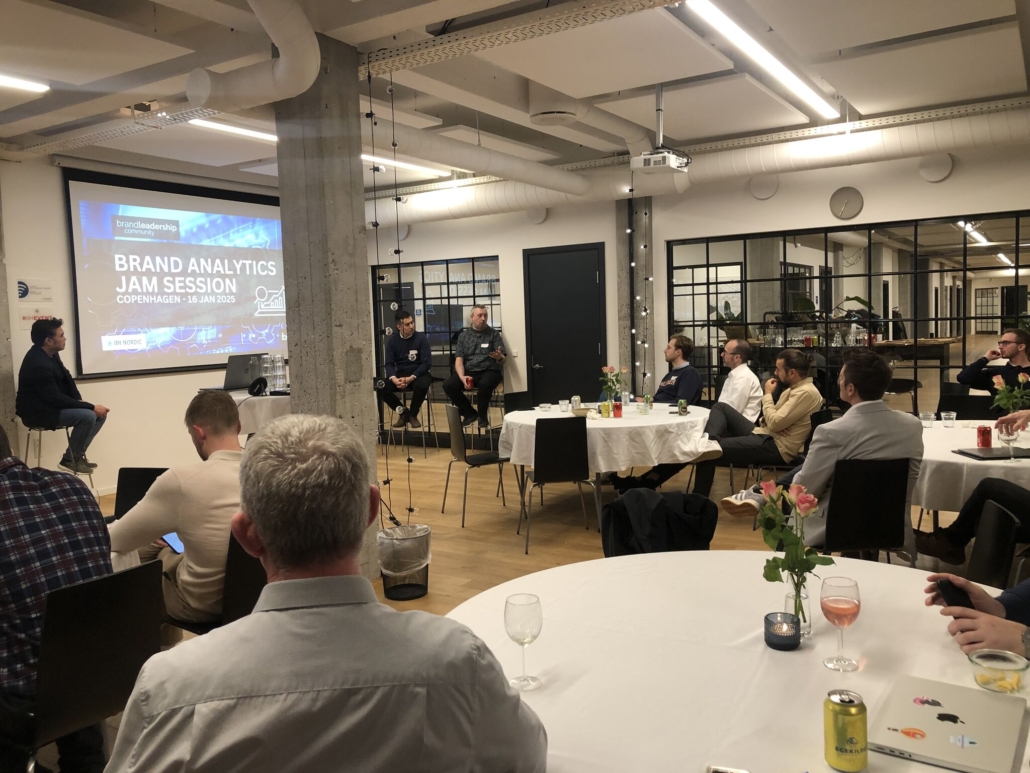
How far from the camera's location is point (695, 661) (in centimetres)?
180

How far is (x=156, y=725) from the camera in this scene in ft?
3.57

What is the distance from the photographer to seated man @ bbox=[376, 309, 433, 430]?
32.1 feet

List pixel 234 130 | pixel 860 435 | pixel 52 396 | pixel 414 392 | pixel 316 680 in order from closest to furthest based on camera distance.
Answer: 1. pixel 316 680
2. pixel 860 435
3. pixel 234 130
4. pixel 52 396
5. pixel 414 392

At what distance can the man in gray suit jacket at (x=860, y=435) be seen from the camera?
3701 millimetres

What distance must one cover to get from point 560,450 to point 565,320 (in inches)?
186

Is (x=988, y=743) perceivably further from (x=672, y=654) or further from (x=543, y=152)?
(x=543, y=152)

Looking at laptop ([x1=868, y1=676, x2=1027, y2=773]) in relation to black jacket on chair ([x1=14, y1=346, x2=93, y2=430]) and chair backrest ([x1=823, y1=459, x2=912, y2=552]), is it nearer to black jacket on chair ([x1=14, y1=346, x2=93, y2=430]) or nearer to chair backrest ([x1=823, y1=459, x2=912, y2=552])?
chair backrest ([x1=823, y1=459, x2=912, y2=552])

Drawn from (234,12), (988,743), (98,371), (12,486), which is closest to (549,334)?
(98,371)

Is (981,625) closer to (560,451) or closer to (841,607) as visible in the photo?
(841,607)

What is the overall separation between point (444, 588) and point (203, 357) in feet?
18.8

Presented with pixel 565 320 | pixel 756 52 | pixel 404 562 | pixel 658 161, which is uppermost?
pixel 756 52

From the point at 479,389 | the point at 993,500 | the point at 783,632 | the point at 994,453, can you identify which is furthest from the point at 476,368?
the point at 783,632

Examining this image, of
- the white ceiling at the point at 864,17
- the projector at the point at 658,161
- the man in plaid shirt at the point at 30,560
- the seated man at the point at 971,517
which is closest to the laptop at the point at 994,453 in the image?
the seated man at the point at 971,517

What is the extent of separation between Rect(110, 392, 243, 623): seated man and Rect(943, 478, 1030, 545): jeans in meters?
3.30
